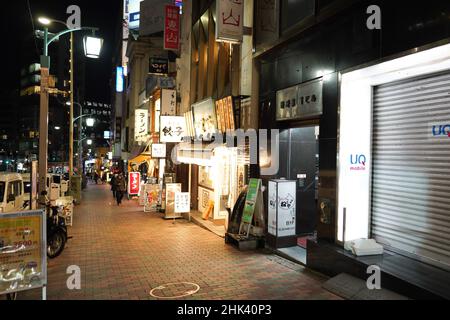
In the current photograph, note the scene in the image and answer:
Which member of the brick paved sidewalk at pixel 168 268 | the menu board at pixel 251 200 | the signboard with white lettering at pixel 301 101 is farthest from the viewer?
the menu board at pixel 251 200

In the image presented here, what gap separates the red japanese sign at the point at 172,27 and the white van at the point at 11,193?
12.2 metres

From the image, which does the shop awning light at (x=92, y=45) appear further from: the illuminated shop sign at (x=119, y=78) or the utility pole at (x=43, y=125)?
the illuminated shop sign at (x=119, y=78)

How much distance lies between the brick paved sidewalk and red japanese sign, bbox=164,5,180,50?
480 inches

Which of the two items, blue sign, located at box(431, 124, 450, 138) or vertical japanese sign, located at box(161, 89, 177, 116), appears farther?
vertical japanese sign, located at box(161, 89, 177, 116)

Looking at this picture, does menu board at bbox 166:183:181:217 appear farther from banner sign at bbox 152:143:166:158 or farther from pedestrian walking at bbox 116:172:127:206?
pedestrian walking at bbox 116:172:127:206

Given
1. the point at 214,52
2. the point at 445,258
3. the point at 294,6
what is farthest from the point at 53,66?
the point at 445,258

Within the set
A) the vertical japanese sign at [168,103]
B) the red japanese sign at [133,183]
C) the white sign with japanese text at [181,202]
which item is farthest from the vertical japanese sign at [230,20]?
the red japanese sign at [133,183]

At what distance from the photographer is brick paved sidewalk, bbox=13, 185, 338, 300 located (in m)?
7.00

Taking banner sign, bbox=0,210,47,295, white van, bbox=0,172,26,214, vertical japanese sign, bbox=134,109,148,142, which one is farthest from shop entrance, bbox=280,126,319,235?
vertical japanese sign, bbox=134,109,148,142

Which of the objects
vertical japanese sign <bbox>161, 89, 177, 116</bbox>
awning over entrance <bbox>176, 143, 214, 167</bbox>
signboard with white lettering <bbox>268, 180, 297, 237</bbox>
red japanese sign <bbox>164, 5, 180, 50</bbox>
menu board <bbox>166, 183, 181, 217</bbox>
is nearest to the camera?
signboard with white lettering <bbox>268, 180, 297, 237</bbox>

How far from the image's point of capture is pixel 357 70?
24.7ft

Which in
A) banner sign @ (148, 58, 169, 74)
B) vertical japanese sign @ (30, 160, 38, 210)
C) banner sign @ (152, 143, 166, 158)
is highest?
banner sign @ (148, 58, 169, 74)

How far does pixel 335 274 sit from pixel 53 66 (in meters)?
95.1

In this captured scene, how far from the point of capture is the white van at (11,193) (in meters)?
11.1
